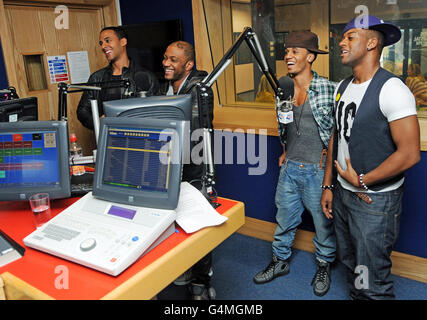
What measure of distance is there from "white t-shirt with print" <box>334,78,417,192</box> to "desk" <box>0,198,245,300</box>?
86 cm

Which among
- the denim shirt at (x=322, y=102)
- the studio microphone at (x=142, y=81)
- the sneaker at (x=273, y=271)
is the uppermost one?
the studio microphone at (x=142, y=81)

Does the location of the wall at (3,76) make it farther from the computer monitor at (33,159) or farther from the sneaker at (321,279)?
the sneaker at (321,279)

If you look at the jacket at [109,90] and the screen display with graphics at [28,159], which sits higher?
the jacket at [109,90]

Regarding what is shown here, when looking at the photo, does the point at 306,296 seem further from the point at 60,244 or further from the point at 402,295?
the point at 60,244

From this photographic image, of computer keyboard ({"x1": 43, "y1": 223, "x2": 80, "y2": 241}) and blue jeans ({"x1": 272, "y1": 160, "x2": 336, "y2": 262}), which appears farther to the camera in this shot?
blue jeans ({"x1": 272, "y1": 160, "x2": 336, "y2": 262})

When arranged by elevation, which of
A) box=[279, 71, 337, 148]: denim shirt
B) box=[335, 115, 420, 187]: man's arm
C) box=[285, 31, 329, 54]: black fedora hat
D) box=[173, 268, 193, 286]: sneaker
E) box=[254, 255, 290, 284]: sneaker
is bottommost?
box=[254, 255, 290, 284]: sneaker

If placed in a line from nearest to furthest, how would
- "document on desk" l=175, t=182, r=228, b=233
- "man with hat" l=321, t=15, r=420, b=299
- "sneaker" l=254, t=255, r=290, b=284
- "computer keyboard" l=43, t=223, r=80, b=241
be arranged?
"computer keyboard" l=43, t=223, r=80, b=241, "document on desk" l=175, t=182, r=228, b=233, "man with hat" l=321, t=15, r=420, b=299, "sneaker" l=254, t=255, r=290, b=284

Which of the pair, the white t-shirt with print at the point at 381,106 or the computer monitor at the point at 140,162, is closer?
the computer monitor at the point at 140,162

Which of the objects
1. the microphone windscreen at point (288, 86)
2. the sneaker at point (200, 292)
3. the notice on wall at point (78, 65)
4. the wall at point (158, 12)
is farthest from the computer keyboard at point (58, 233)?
the notice on wall at point (78, 65)

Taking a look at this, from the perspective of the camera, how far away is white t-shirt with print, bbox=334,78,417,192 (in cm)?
171

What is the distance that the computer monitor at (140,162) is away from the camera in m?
1.38

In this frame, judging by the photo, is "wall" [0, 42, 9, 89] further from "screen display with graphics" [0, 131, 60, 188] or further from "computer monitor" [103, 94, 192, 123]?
"computer monitor" [103, 94, 192, 123]

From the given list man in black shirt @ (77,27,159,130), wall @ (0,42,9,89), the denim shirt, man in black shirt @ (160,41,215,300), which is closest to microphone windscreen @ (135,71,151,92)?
man in black shirt @ (77,27,159,130)

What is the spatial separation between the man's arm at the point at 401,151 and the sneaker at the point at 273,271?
40.2 inches
